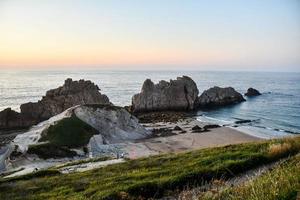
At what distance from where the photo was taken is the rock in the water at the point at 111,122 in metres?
62.0

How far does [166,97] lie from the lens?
96.5 meters

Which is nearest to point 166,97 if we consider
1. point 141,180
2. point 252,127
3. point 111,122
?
point 252,127

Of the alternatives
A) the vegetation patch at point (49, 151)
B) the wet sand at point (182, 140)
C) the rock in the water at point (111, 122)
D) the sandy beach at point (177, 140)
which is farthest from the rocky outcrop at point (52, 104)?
the vegetation patch at point (49, 151)

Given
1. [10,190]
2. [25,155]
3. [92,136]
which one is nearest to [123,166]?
[10,190]

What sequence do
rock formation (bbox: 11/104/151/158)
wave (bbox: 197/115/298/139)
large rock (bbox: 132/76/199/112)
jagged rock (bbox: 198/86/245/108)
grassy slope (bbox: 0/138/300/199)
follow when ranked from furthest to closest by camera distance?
jagged rock (bbox: 198/86/245/108)
large rock (bbox: 132/76/199/112)
wave (bbox: 197/115/298/139)
rock formation (bbox: 11/104/151/158)
grassy slope (bbox: 0/138/300/199)

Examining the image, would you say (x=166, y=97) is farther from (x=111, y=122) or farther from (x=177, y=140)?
(x=177, y=140)

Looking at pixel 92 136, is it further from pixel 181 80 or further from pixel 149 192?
pixel 181 80

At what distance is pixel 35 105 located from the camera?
79062 millimetres

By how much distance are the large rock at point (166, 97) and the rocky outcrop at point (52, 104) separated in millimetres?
9816

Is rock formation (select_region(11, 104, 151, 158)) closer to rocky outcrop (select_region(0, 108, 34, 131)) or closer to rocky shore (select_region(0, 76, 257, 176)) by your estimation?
rocky shore (select_region(0, 76, 257, 176))

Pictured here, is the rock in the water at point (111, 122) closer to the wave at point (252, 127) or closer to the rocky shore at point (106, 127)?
the rocky shore at point (106, 127)

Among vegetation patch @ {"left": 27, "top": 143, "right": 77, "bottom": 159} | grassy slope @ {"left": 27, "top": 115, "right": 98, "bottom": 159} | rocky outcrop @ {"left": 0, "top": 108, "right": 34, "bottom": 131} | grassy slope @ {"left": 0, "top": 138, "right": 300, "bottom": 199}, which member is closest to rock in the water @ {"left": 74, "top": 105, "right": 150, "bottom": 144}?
grassy slope @ {"left": 27, "top": 115, "right": 98, "bottom": 159}

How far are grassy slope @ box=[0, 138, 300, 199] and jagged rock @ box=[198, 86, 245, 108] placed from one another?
273 feet

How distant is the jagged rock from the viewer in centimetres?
10650
